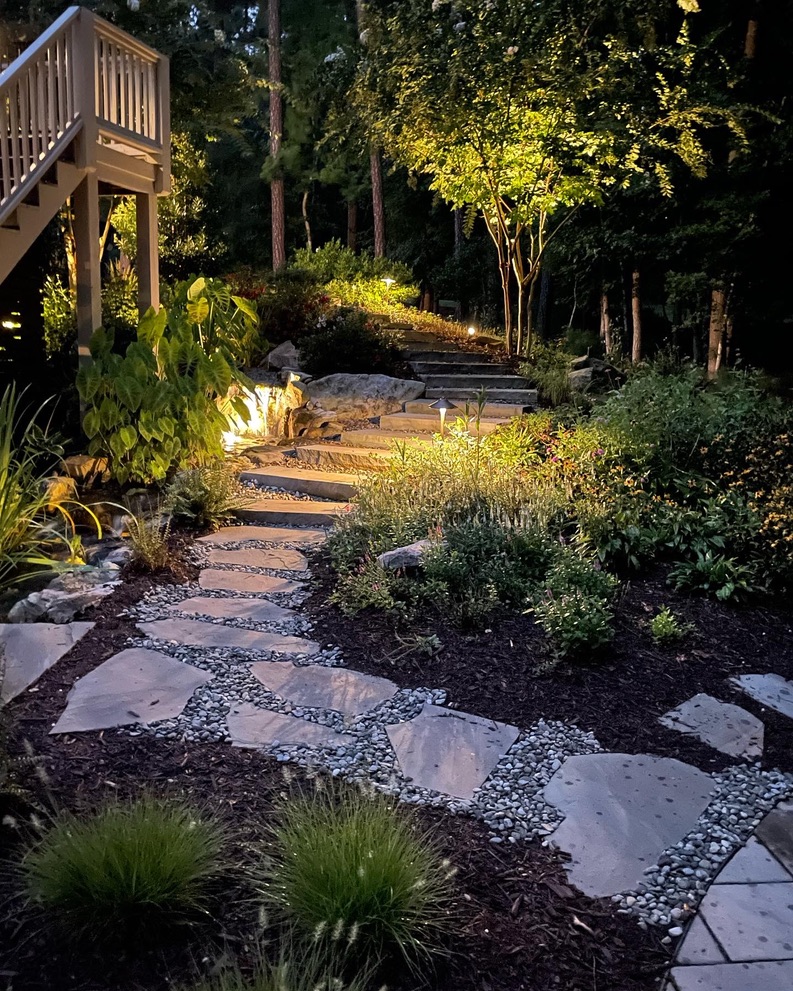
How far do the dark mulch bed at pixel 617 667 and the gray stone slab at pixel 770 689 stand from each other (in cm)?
5

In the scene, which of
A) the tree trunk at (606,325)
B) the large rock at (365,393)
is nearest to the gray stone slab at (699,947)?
the large rock at (365,393)

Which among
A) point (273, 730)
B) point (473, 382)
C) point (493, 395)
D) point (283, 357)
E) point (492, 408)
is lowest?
point (273, 730)

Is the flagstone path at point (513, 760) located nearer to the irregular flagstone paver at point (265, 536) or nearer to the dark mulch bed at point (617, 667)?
the dark mulch bed at point (617, 667)

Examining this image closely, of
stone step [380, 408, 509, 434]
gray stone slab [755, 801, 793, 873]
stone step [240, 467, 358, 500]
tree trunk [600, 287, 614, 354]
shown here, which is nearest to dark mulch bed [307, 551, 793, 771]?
gray stone slab [755, 801, 793, 873]

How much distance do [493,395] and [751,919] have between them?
685 centimetres

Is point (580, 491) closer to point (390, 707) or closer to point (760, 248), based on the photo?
point (390, 707)

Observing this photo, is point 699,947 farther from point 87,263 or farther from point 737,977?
point 87,263

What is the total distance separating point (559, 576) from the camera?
394cm

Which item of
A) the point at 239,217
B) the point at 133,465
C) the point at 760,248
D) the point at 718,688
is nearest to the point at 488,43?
the point at 760,248

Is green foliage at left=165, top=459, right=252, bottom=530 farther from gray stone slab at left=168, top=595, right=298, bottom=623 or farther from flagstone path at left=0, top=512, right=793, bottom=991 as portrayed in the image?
flagstone path at left=0, top=512, right=793, bottom=991

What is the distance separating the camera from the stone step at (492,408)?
8.02m

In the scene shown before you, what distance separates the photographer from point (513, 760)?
285 cm

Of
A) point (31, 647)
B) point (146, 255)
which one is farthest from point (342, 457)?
point (31, 647)

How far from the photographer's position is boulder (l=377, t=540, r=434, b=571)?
420cm
